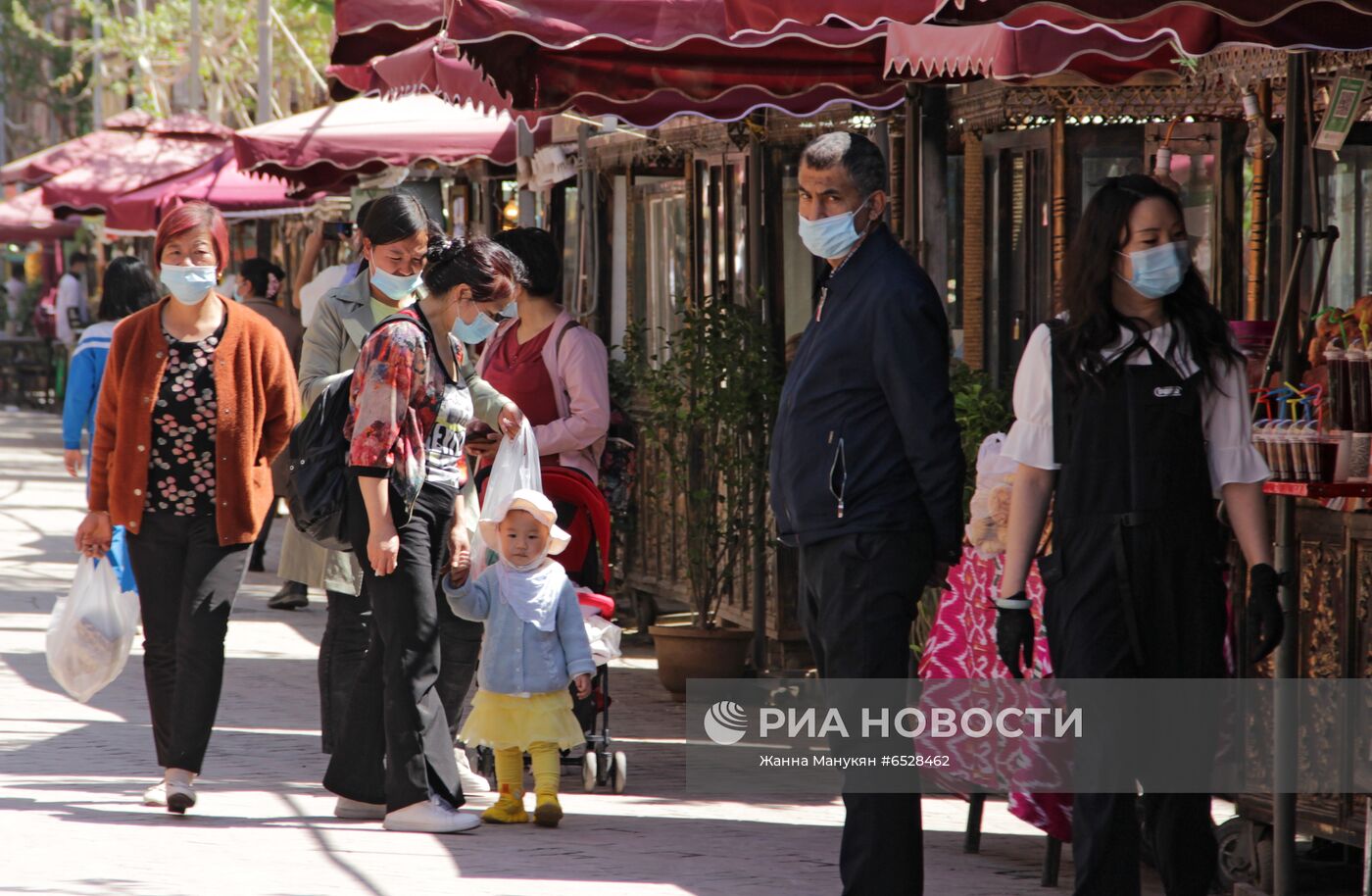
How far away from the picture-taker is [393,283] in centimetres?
698

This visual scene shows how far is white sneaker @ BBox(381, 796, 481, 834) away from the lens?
22.3ft

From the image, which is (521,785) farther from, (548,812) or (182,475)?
(182,475)

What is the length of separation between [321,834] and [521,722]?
2.40 ft

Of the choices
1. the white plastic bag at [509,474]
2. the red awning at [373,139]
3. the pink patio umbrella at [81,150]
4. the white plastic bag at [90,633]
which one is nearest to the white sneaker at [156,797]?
the white plastic bag at [90,633]

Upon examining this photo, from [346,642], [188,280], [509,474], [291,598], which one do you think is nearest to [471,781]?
[346,642]

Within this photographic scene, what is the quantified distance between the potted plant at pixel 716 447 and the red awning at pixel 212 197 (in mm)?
6572

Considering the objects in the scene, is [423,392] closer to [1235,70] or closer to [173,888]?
[173,888]

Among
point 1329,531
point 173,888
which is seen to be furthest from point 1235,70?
point 173,888

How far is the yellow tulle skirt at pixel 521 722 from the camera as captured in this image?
22.6 ft

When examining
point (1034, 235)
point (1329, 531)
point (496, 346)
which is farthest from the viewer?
point (1034, 235)

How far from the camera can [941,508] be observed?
5.12m

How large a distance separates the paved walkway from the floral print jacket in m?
1.14

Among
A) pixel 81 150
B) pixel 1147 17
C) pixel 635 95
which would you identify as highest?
pixel 81 150

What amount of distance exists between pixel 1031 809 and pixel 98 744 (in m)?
4.09
